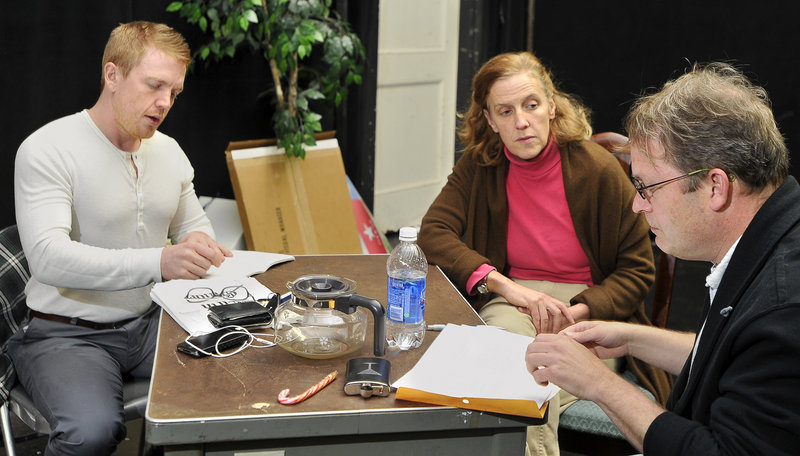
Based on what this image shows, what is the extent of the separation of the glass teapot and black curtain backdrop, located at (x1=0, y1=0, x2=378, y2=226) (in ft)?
6.94

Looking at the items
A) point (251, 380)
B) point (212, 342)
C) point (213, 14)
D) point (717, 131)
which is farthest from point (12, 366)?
point (213, 14)

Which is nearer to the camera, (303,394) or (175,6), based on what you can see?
(303,394)

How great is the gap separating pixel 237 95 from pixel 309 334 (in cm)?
279

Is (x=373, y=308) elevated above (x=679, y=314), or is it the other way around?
(x=373, y=308)

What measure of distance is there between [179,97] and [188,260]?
2053 millimetres

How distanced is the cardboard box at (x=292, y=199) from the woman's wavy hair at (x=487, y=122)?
1.44 metres

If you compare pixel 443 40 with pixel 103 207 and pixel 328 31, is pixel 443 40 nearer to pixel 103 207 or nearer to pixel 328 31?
pixel 328 31

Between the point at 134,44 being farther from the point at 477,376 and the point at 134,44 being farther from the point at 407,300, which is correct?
the point at 477,376

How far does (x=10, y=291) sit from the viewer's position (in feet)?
7.40

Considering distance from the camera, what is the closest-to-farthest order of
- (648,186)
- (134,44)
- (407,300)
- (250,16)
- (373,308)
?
(648,186)
(373,308)
(407,300)
(134,44)
(250,16)

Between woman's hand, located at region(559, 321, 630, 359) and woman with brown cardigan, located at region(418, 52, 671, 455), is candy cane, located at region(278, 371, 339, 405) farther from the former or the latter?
woman with brown cardigan, located at region(418, 52, 671, 455)

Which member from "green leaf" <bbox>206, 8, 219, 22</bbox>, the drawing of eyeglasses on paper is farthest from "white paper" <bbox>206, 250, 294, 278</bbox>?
"green leaf" <bbox>206, 8, 219, 22</bbox>

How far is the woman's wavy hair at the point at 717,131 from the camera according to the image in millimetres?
1402

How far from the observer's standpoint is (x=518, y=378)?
1.61 metres
